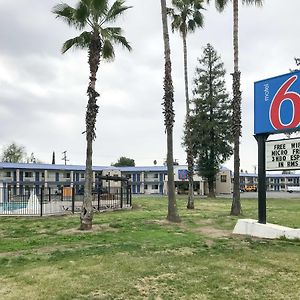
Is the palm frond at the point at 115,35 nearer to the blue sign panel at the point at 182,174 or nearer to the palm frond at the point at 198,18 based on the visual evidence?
the palm frond at the point at 198,18

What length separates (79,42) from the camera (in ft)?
57.7

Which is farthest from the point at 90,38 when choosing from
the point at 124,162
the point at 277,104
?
the point at 124,162

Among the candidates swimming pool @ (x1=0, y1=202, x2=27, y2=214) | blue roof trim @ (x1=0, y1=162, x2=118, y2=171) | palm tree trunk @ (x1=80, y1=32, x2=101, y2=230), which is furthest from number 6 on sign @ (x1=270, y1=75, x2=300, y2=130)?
blue roof trim @ (x1=0, y1=162, x2=118, y2=171)

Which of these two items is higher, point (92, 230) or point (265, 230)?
point (265, 230)

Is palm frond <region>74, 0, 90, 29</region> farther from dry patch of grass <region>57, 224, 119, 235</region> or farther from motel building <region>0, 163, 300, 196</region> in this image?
motel building <region>0, 163, 300, 196</region>

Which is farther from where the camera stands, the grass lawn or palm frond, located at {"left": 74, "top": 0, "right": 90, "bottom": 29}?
palm frond, located at {"left": 74, "top": 0, "right": 90, "bottom": 29}

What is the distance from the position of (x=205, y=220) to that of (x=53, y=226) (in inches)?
274

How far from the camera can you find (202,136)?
5097 centimetres

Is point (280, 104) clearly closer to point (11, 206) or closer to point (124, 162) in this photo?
point (11, 206)

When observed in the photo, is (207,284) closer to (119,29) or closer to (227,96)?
(119,29)

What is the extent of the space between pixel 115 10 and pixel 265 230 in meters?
10.4

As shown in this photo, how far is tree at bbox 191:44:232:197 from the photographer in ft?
166

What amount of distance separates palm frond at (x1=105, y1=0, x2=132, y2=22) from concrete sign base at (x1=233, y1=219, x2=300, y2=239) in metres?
9.59

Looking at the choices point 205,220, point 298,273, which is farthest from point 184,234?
point 298,273
